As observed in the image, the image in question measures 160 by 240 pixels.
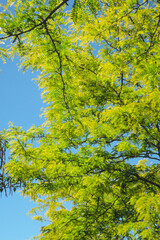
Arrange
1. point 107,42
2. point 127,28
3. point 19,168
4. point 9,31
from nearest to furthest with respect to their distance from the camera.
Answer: point 9,31 < point 19,168 < point 127,28 < point 107,42

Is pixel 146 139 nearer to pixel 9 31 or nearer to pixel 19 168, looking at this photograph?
pixel 19 168

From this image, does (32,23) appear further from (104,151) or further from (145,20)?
(145,20)

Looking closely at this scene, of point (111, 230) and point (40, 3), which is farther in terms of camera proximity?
point (111, 230)

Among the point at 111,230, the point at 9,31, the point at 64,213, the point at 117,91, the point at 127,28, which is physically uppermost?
the point at 127,28

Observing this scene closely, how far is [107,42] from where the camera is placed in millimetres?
5520

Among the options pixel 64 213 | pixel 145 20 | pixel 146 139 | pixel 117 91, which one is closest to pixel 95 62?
pixel 117 91

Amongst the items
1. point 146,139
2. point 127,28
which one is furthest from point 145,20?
point 146,139

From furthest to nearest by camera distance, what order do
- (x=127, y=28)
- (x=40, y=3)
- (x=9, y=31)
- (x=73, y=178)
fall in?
(x=127, y=28), (x=73, y=178), (x=40, y=3), (x=9, y=31)

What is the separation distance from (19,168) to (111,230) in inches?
104

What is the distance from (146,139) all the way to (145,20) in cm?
299

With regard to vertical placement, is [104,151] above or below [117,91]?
below

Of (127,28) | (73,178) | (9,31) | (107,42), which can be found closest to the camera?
(9,31)

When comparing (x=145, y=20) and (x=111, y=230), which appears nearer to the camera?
(x=111, y=230)

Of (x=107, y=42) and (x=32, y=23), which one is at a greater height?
(x=107, y=42)
